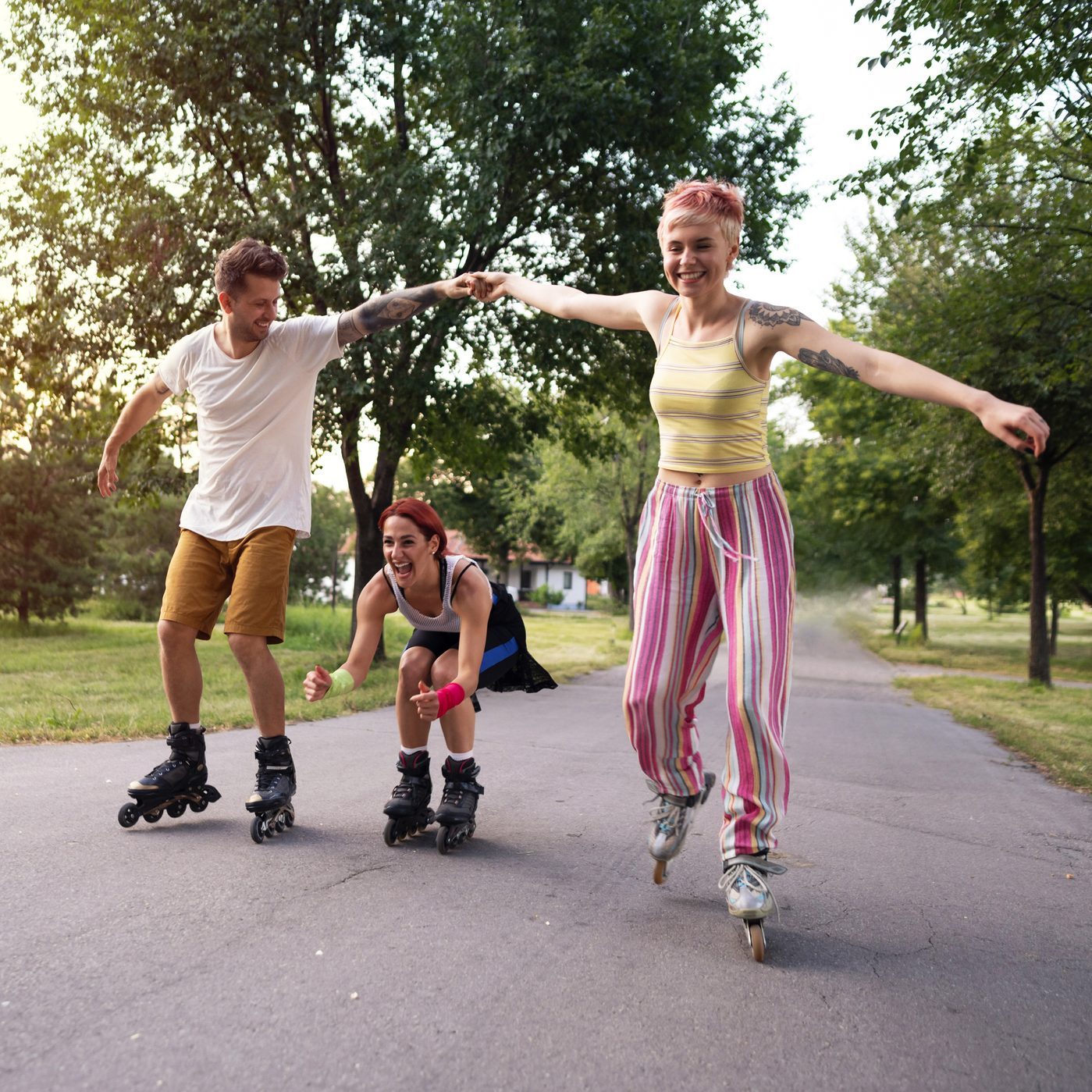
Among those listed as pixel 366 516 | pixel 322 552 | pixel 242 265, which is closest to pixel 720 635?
pixel 242 265

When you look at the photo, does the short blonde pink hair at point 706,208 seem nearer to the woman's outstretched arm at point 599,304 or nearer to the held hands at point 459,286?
the woman's outstretched arm at point 599,304

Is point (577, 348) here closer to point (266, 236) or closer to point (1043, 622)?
point (266, 236)

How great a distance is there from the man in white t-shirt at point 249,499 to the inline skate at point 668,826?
5.00ft

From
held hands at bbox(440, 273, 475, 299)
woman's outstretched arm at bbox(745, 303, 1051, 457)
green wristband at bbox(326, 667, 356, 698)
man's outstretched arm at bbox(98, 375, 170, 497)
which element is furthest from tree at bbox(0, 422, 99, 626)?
woman's outstretched arm at bbox(745, 303, 1051, 457)

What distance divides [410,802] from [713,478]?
69.4 inches

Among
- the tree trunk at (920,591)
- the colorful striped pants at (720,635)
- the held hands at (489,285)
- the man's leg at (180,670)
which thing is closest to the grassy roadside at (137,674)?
the man's leg at (180,670)

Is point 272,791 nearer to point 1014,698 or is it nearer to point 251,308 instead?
point 251,308

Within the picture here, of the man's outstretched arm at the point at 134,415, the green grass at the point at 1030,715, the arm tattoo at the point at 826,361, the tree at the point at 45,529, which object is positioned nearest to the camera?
the arm tattoo at the point at 826,361

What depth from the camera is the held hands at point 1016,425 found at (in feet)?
8.41

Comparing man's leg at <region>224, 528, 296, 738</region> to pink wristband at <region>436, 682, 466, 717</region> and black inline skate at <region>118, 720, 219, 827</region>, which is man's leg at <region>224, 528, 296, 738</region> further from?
pink wristband at <region>436, 682, 466, 717</region>

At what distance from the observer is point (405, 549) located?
4.02m

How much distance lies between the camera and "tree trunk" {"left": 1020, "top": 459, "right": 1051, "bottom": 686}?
56.4 feet

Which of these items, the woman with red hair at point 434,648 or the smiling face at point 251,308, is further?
the smiling face at point 251,308

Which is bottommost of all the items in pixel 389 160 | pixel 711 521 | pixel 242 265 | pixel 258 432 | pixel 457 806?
pixel 457 806
